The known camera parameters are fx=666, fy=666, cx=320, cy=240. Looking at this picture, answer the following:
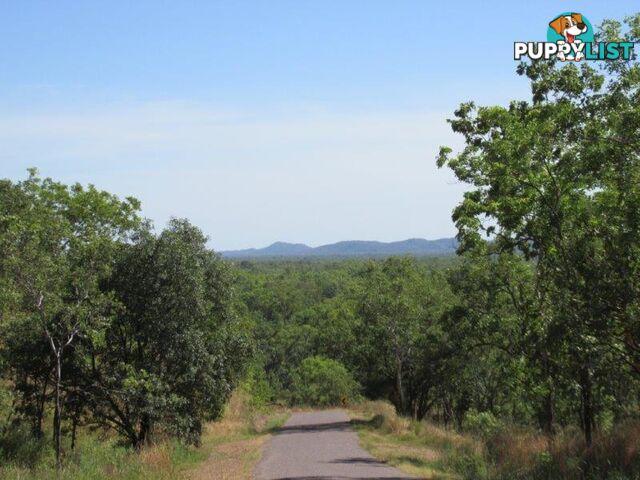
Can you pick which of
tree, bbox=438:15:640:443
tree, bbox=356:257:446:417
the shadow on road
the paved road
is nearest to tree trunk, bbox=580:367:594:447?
tree, bbox=438:15:640:443

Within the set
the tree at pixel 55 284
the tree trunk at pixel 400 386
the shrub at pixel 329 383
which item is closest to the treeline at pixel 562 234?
the tree at pixel 55 284

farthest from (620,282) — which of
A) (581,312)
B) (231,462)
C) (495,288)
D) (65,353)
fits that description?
(65,353)

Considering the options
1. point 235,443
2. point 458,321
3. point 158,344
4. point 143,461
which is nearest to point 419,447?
point 458,321

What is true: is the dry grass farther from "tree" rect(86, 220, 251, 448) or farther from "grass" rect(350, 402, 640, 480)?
"grass" rect(350, 402, 640, 480)

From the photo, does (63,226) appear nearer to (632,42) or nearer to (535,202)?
(535,202)

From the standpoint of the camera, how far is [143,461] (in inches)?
631

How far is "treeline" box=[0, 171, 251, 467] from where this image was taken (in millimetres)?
17891

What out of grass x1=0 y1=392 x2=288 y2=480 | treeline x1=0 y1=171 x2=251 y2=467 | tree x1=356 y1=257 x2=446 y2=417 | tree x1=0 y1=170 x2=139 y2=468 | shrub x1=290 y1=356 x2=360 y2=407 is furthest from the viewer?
shrub x1=290 y1=356 x2=360 y2=407

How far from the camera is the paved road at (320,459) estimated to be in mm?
16720

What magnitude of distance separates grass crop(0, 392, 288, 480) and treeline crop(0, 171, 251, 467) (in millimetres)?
626

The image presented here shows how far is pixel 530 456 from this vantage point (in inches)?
592

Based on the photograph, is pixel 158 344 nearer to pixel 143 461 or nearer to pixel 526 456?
pixel 143 461

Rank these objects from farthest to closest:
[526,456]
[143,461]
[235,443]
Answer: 1. [235,443]
2. [143,461]
3. [526,456]

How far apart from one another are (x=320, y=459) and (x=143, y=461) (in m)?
6.46
